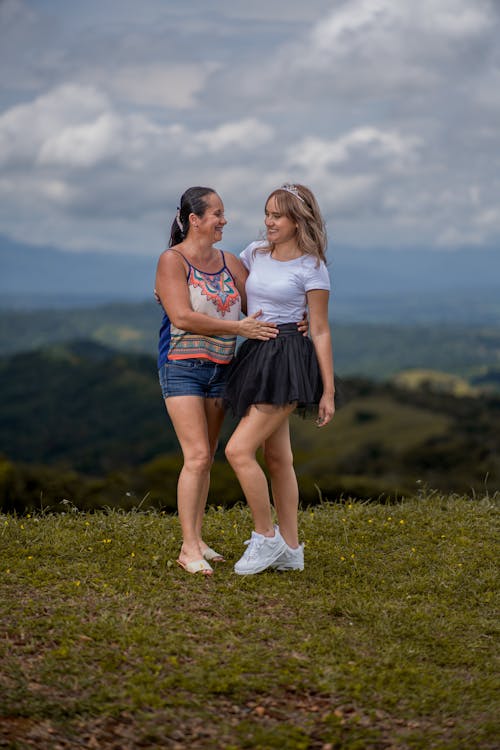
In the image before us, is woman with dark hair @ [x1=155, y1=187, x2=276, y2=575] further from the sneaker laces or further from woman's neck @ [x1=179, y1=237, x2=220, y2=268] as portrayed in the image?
the sneaker laces

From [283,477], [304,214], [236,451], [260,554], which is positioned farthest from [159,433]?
[304,214]

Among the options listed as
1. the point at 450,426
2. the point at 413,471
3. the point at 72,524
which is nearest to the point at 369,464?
the point at 413,471

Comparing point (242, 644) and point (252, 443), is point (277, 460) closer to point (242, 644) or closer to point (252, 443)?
point (252, 443)

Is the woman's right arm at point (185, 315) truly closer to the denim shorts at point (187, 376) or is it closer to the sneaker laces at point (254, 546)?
the denim shorts at point (187, 376)

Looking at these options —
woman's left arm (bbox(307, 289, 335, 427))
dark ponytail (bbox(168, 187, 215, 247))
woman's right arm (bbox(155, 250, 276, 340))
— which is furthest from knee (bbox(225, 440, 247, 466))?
dark ponytail (bbox(168, 187, 215, 247))

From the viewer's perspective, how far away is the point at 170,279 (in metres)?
6.35

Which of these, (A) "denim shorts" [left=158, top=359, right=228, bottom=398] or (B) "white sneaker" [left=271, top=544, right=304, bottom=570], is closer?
(A) "denim shorts" [left=158, top=359, right=228, bottom=398]

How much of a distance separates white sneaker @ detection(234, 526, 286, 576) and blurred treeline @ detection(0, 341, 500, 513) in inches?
677

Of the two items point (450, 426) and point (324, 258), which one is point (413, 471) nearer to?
point (450, 426)

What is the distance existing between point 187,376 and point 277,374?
2.14ft

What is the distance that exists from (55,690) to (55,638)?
0.65 m

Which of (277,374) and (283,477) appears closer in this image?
(277,374)

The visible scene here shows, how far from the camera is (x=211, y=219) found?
20.8 ft

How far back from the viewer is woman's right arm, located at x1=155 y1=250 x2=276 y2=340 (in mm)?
6285
